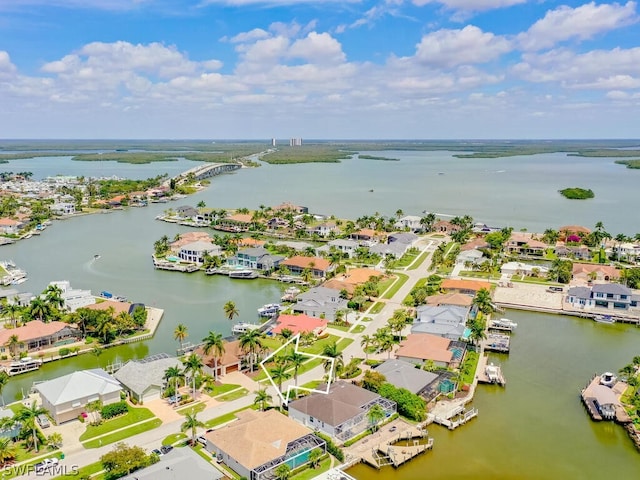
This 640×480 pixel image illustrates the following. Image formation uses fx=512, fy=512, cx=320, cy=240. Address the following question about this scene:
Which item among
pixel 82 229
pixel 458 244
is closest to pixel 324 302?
pixel 458 244

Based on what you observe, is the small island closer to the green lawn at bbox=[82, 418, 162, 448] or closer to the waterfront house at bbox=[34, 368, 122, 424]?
the waterfront house at bbox=[34, 368, 122, 424]

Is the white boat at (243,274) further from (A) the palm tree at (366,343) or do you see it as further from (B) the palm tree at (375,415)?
(B) the palm tree at (375,415)

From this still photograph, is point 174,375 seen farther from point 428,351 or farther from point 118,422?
point 428,351

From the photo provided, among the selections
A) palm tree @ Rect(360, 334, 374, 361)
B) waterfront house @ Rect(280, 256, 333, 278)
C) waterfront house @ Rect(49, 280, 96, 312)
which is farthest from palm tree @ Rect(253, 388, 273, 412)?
waterfront house @ Rect(280, 256, 333, 278)

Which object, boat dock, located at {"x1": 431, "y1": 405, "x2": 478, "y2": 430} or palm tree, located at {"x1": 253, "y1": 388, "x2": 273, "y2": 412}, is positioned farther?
boat dock, located at {"x1": 431, "y1": 405, "x2": 478, "y2": 430}

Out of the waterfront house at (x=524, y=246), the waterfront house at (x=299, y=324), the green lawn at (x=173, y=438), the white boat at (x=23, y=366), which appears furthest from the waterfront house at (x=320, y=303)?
the waterfront house at (x=524, y=246)

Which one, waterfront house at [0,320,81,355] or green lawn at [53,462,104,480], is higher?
waterfront house at [0,320,81,355]
